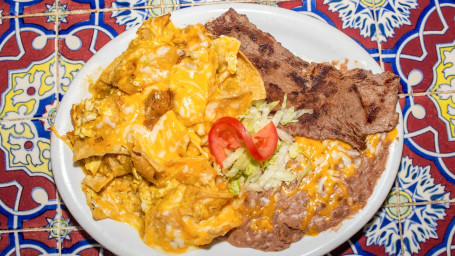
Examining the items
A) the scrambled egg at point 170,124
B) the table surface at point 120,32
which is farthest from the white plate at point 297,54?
the table surface at point 120,32

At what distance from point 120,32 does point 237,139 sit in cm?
147

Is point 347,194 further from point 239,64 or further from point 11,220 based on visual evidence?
point 11,220

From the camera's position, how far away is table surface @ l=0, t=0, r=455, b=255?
11.3 feet

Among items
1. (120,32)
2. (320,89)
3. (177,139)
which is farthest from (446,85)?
(120,32)

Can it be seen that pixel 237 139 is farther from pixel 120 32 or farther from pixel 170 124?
pixel 120 32

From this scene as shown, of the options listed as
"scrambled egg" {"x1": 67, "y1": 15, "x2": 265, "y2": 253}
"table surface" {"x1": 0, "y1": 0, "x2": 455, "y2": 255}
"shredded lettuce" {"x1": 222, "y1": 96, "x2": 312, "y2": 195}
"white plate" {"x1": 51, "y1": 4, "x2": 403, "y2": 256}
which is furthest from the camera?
"table surface" {"x1": 0, "y1": 0, "x2": 455, "y2": 255}

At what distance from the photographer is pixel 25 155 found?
3492 millimetres

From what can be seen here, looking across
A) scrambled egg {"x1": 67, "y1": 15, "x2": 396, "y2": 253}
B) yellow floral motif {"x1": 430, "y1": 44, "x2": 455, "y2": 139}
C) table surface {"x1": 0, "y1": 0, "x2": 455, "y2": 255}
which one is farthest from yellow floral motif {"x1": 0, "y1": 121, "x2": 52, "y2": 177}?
yellow floral motif {"x1": 430, "y1": 44, "x2": 455, "y2": 139}

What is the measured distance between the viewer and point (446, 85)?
140 inches

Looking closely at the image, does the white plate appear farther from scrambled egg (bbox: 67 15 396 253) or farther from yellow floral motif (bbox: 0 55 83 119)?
yellow floral motif (bbox: 0 55 83 119)

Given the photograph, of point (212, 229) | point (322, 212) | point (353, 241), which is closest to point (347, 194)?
point (322, 212)

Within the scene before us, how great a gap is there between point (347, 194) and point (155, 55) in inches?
62.4

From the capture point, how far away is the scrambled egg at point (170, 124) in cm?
260

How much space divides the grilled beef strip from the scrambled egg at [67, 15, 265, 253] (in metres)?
0.24
